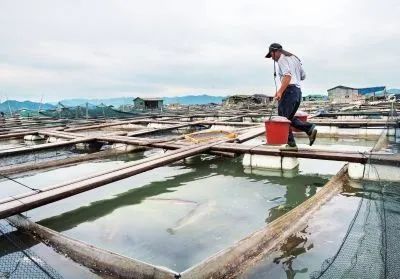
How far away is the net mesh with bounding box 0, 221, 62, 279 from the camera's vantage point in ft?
8.80

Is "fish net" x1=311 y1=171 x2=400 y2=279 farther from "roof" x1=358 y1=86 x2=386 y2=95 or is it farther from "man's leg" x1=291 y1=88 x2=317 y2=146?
"roof" x1=358 y1=86 x2=386 y2=95

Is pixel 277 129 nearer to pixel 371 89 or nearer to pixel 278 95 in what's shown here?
pixel 278 95

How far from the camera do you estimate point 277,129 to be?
6.57 m

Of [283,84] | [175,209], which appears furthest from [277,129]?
[175,209]

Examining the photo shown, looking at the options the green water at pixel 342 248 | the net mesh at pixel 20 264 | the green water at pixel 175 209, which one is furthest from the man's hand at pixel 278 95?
the net mesh at pixel 20 264

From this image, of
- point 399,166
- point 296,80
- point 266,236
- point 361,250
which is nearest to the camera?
point 361,250

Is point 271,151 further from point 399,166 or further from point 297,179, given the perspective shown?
→ point 399,166

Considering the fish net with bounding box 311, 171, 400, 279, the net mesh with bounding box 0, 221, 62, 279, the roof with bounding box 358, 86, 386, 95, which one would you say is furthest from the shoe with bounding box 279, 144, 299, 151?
the roof with bounding box 358, 86, 386, 95

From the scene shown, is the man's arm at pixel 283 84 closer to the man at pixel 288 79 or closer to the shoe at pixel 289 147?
the man at pixel 288 79

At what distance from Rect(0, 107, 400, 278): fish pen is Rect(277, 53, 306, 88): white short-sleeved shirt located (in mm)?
1486

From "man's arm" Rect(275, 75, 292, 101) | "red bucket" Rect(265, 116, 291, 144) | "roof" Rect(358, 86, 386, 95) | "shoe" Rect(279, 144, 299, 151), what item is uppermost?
"roof" Rect(358, 86, 386, 95)

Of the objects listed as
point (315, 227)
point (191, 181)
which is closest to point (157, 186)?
point (191, 181)

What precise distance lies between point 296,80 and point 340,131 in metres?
8.14

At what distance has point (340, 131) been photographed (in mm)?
13297
